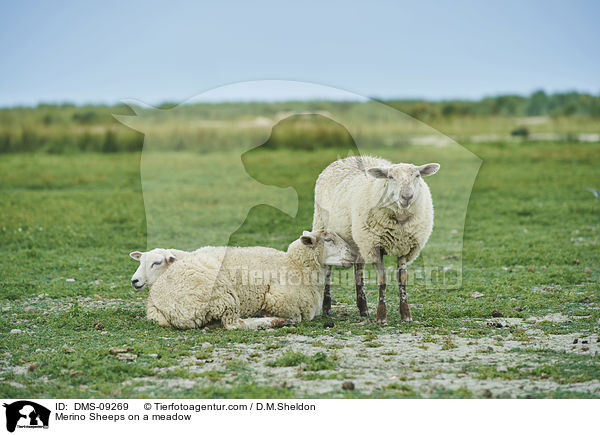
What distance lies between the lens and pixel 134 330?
32.5 ft

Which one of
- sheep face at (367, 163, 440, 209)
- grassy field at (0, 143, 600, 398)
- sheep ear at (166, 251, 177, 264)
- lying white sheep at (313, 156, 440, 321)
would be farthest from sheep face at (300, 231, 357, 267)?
sheep ear at (166, 251, 177, 264)

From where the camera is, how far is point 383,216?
33.3 feet

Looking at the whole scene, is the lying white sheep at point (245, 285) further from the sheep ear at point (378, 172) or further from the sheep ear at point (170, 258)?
the sheep ear at point (378, 172)

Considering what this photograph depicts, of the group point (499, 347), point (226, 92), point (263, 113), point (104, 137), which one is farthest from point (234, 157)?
point (499, 347)

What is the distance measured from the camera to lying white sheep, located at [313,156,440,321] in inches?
382

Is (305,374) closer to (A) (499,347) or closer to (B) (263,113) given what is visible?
(A) (499,347)

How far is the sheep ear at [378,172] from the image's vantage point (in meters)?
9.75

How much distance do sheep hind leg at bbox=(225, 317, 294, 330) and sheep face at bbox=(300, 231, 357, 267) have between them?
4.16 ft

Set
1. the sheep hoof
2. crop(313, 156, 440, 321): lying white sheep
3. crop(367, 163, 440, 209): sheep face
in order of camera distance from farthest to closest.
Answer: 1. the sheep hoof
2. crop(313, 156, 440, 321): lying white sheep
3. crop(367, 163, 440, 209): sheep face

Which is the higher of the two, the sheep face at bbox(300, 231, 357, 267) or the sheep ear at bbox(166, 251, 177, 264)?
the sheep face at bbox(300, 231, 357, 267)

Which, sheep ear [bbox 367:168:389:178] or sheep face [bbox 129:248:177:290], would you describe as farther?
sheep face [bbox 129:248:177:290]

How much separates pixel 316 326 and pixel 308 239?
137cm

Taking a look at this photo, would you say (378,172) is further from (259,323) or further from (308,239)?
(259,323)

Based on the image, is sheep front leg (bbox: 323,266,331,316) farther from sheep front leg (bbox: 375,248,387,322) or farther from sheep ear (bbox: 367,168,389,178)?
sheep ear (bbox: 367,168,389,178)
